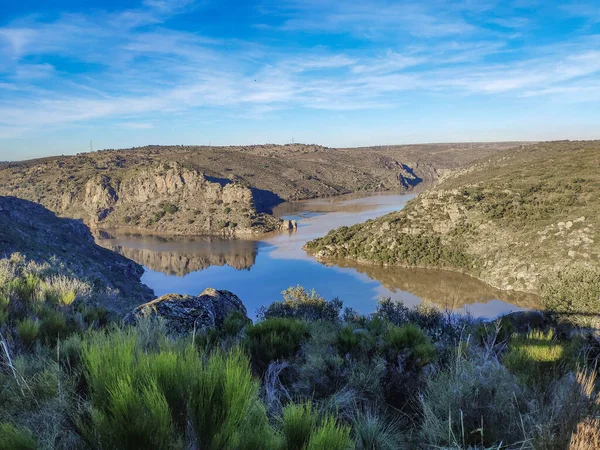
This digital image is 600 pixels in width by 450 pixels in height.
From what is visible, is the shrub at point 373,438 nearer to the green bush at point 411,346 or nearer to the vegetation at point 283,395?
the vegetation at point 283,395

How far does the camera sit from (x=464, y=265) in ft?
147

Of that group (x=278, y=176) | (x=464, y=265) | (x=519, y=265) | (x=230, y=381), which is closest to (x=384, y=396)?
(x=230, y=381)

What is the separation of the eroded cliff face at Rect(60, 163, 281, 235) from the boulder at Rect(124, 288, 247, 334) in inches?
2573

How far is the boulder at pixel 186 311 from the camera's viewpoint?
24.1ft

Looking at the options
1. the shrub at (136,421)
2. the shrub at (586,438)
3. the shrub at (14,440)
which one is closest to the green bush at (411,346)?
the shrub at (586,438)

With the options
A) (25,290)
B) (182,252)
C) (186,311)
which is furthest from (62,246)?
(182,252)

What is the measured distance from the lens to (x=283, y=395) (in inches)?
145

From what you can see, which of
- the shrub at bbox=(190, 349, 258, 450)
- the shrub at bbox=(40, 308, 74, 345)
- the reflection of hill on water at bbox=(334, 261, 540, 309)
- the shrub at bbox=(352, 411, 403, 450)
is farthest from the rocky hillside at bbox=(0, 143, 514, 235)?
the shrub at bbox=(190, 349, 258, 450)

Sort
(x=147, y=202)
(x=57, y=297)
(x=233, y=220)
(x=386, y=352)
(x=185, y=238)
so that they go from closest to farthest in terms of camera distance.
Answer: (x=386, y=352) < (x=57, y=297) < (x=185, y=238) < (x=233, y=220) < (x=147, y=202)

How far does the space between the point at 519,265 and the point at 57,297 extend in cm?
4162

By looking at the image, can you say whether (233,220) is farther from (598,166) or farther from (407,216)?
(598,166)

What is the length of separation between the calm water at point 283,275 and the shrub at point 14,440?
79.1 feet

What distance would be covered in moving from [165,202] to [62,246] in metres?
53.7

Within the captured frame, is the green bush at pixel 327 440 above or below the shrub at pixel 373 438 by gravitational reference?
above
